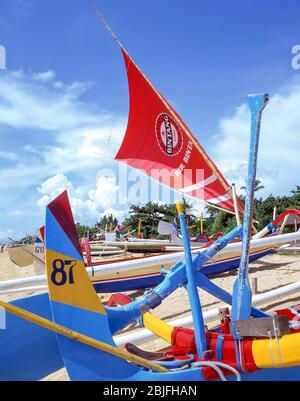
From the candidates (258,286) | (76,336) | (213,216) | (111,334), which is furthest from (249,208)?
(213,216)

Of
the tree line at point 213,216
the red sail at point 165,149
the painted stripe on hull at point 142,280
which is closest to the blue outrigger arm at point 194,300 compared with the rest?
the painted stripe on hull at point 142,280

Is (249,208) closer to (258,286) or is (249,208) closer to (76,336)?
(76,336)

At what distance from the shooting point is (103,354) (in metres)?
2.27

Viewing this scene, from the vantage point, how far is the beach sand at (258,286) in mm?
6012

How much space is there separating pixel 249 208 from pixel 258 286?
561 cm

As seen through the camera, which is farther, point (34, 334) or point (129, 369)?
point (34, 334)

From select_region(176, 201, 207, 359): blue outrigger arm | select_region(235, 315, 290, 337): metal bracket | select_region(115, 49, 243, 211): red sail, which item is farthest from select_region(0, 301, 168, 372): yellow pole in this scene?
select_region(115, 49, 243, 211): red sail

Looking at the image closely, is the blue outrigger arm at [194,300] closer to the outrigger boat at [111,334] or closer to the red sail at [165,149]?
the outrigger boat at [111,334]

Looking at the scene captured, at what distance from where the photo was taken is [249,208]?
107 inches

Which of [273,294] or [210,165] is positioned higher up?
[210,165]

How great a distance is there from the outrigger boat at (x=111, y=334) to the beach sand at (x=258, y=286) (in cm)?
136

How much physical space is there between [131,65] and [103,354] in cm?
892
